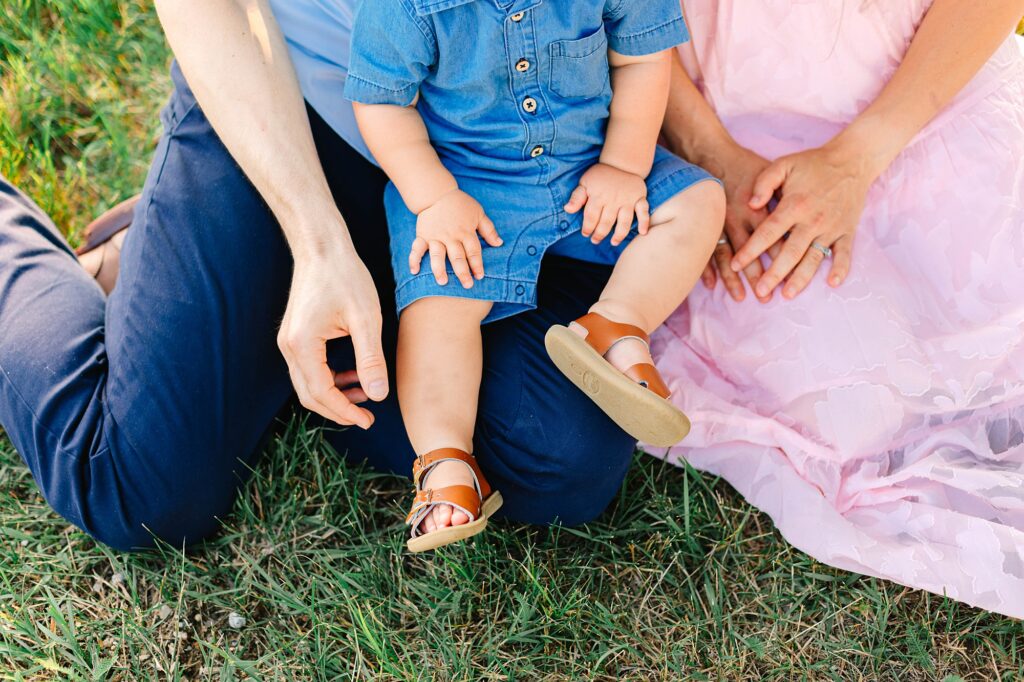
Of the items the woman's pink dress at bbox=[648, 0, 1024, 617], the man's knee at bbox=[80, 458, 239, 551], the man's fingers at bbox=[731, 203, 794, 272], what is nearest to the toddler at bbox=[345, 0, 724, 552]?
the man's fingers at bbox=[731, 203, 794, 272]

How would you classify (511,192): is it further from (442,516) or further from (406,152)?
(442,516)

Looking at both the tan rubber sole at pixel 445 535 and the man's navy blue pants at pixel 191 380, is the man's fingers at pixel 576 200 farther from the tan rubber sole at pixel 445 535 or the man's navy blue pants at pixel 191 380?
the tan rubber sole at pixel 445 535

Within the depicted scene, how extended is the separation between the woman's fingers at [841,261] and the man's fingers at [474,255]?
2.09 feet

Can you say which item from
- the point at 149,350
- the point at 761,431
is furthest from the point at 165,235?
the point at 761,431

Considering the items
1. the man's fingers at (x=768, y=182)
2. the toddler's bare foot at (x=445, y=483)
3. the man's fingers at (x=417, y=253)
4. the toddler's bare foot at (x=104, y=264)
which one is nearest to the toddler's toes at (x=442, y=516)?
the toddler's bare foot at (x=445, y=483)

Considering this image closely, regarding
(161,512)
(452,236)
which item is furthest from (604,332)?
(161,512)

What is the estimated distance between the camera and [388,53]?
4.49 ft

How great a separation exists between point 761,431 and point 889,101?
0.64 meters

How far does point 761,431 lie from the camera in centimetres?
163

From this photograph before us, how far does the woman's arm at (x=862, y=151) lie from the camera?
156 centimetres

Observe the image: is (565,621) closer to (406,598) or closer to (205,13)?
(406,598)

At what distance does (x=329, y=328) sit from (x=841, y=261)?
91 cm

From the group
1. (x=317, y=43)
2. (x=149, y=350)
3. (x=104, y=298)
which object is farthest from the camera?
(x=104, y=298)

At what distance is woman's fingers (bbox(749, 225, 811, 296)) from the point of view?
161cm
